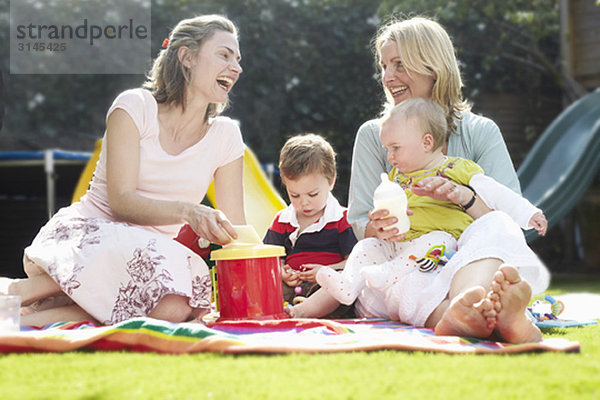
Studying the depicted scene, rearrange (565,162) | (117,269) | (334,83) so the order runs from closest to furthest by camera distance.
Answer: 1. (117,269)
2. (565,162)
3. (334,83)

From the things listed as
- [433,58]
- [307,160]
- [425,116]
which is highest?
[433,58]

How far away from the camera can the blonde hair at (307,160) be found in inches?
109

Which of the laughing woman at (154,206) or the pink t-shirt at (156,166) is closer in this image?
the laughing woman at (154,206)

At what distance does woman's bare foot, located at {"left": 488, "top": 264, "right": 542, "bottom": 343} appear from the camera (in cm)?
155

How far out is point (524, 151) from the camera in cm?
739

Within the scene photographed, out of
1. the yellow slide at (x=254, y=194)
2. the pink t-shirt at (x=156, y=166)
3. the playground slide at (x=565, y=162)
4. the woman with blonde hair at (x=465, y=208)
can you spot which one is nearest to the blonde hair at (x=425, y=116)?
the woman with blonde hair at (x=465, y=208)

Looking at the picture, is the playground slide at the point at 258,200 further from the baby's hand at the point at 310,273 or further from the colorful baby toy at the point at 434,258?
the colorful baby toy at the point at 434,258

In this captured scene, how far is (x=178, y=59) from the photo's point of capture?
2465mm

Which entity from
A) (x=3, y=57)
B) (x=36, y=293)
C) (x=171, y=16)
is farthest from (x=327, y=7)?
(x=36, y=293)

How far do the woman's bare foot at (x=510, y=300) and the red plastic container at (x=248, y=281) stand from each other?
2.57ft

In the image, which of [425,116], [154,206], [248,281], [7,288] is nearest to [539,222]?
[425,116]

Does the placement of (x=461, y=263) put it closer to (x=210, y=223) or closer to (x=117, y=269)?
(x=210, y=223)

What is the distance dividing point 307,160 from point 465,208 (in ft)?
2.87

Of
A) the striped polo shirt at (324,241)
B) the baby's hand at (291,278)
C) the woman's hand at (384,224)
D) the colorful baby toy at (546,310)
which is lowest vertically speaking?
the colorful baby toy at (546,310)
